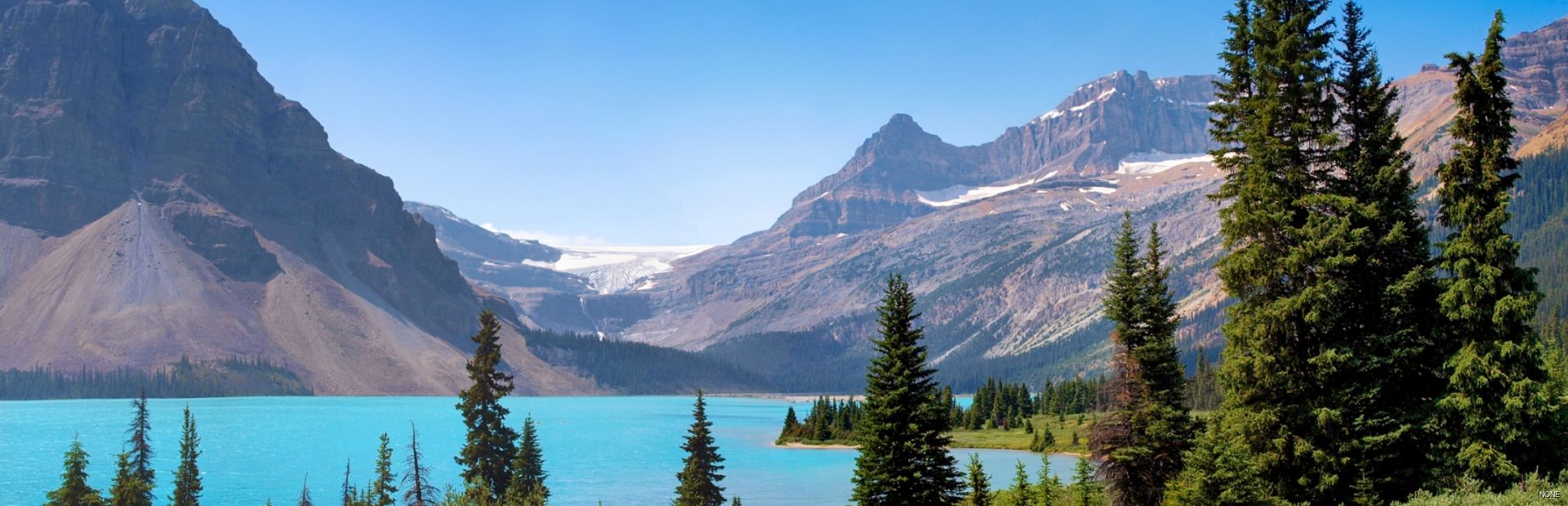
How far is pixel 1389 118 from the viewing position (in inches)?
1213

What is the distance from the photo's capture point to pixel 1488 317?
1063 inches

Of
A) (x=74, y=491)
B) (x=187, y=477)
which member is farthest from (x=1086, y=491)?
(x=187, y=477)

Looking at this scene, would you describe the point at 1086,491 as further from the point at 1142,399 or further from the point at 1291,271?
the point at 1291,271

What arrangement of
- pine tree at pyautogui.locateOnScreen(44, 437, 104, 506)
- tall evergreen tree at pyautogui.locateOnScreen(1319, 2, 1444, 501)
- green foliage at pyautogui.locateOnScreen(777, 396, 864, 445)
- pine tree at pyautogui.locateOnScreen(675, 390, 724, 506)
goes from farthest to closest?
green foliage at pyautogui.locateOnScreen(777, 396, 864, 445)
pine tree at pyautogui.locateOnScreen(675, 390, 724, 506)
pine tree at pyautogui.locateOnScreen(44, 437, 104, 506)
tall evergreen tree at pyautogui.locateOnScreen(1319, 2, 1444, 501)

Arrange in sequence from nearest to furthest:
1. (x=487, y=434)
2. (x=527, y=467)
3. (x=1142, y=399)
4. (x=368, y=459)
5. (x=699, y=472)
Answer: (x=1142, y=399) < (x=487, y=434) < (x=699, y=472) < (x=527, y=467) < (x=368, y=459)

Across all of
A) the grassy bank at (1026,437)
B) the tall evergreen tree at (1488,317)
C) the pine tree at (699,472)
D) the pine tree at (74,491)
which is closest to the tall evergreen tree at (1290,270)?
the tall evergreen tree at (1488,317)

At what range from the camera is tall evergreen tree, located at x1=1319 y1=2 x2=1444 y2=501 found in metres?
28.3

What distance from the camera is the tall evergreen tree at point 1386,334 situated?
28297mm

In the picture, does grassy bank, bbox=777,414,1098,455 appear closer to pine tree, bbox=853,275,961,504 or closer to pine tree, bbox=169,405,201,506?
pine tree, bbox=169,405,201,506

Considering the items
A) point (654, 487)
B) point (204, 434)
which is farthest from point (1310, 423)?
point (204, 434)

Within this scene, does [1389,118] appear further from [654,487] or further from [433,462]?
[433,462]

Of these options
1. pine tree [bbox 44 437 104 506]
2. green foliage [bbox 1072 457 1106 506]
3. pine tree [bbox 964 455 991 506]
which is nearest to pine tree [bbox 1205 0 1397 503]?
pine tree [bbox 964 455 991 506]

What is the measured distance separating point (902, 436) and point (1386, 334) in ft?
44.8

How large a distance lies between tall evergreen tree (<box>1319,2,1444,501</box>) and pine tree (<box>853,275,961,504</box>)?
11.0 metres
